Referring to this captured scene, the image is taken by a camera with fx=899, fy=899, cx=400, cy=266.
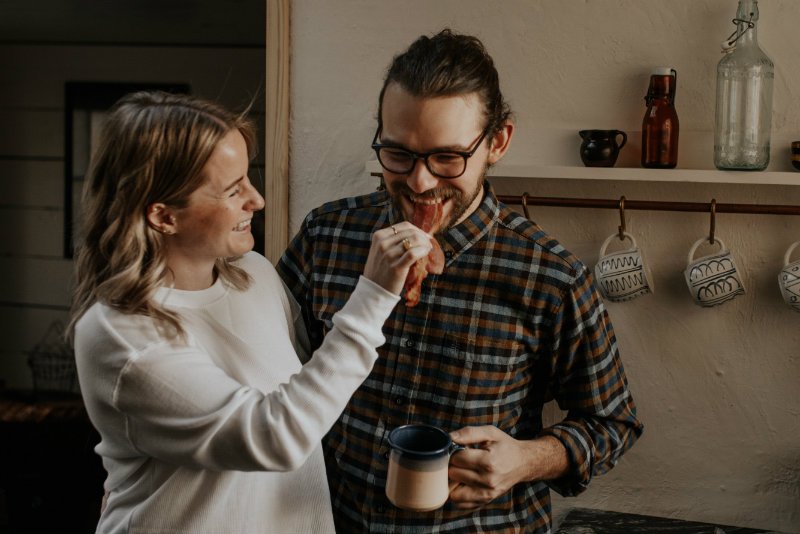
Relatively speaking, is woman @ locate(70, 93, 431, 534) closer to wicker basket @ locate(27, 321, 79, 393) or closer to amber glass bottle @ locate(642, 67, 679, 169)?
amber glass bottle @ locate(642, 67, 679, 169)

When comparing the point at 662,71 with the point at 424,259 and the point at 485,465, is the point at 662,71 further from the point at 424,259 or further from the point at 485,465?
the point at 485,465

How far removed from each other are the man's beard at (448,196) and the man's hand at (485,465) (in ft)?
1.20

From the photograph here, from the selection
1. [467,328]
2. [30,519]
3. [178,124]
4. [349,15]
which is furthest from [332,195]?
[30,519]

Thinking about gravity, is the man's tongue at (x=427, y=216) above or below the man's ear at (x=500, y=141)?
below

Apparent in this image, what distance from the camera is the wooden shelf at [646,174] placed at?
1.83 metres

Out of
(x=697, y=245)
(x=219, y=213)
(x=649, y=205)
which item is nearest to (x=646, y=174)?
(x=649, y=205)

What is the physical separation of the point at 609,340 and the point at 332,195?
0.86m

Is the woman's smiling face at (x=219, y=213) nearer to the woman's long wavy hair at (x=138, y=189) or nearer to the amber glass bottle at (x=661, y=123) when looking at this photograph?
the woman's long wavy hair at (x=138, y=189)

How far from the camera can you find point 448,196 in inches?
60.7

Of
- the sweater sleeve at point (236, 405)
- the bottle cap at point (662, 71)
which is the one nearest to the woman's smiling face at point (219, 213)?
the sweater sleeve at point (236, 405)

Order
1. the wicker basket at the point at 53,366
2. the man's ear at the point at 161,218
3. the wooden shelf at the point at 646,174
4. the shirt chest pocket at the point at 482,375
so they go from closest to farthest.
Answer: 1. the man's ear at the point at 161,218
2. the shirt chest pocket at the point at 482,375
3. the wooden shelf at the point at 646,174
4. the wicker basket at the point at 53,366

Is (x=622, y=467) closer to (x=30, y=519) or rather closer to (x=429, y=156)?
(x=429, y=156)

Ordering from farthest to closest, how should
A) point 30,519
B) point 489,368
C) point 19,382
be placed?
point 19,382, point 30,519, point 489,368

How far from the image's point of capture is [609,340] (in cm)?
164
